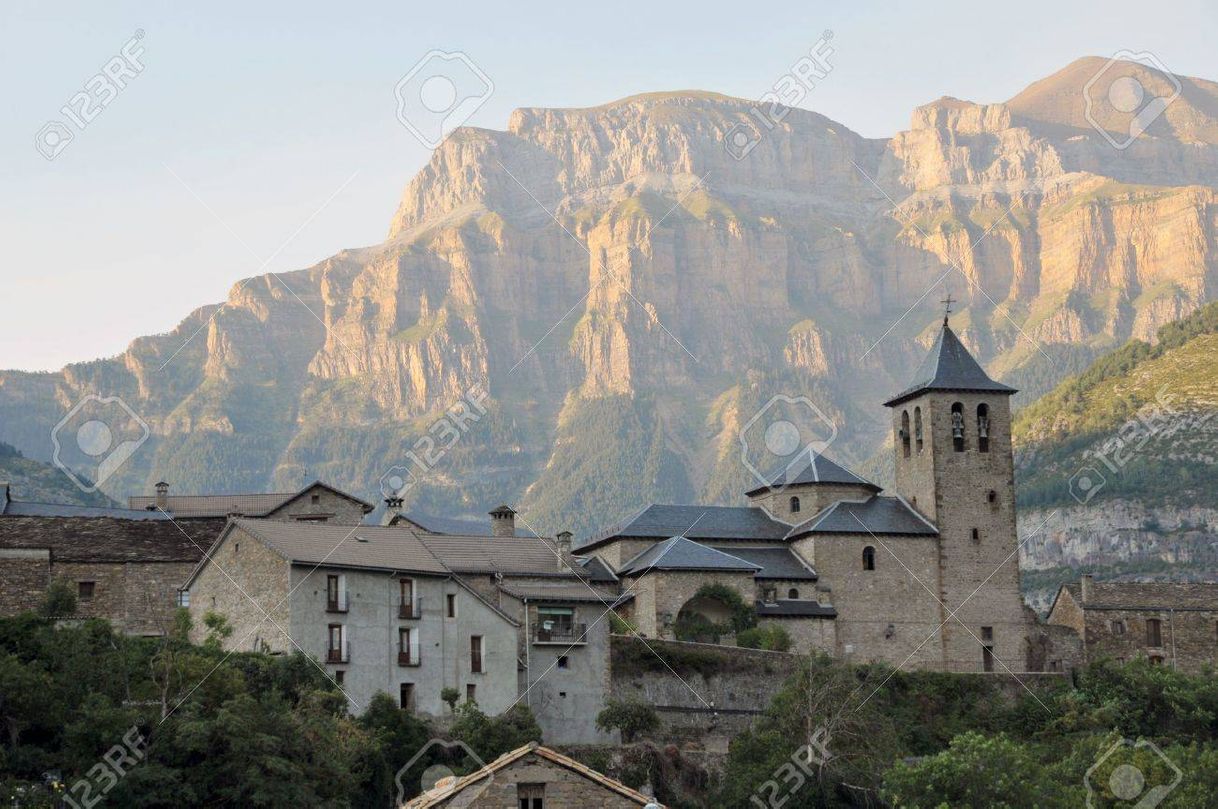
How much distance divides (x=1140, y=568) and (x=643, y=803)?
371 ft

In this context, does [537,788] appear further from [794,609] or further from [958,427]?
[958,427]

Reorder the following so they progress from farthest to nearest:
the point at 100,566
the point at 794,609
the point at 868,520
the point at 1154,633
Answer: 1. the point at 868,520
2. the point at 1154,633
3. the point at 794,609
4. the point at 100,566

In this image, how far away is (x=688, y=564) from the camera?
74.4 m

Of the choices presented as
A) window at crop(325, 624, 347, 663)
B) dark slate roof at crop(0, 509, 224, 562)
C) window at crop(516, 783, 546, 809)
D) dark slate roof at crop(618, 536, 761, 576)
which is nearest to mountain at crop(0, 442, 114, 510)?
dark slate roof at crop(0, 509, 224, 562)

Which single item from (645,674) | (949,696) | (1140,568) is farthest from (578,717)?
(1140,568)

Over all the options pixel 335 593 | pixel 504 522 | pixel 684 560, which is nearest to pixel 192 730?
pixel 335 593

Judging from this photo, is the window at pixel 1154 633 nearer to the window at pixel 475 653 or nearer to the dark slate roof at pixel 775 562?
the dark slate roof at pixel 775 562

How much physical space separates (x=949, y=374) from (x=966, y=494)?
233 inches

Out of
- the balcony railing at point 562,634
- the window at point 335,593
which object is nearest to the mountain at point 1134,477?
the balcony railing at point 562,634

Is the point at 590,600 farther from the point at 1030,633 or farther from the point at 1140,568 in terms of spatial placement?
the point at 1140,568

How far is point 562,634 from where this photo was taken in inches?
2576

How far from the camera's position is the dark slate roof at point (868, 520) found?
259ft

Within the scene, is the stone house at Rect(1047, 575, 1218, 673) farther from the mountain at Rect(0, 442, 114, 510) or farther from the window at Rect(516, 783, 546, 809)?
the mountain at Rect(0, 442, 114, 510)

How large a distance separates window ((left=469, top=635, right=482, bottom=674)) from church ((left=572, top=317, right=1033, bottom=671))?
11471mm
